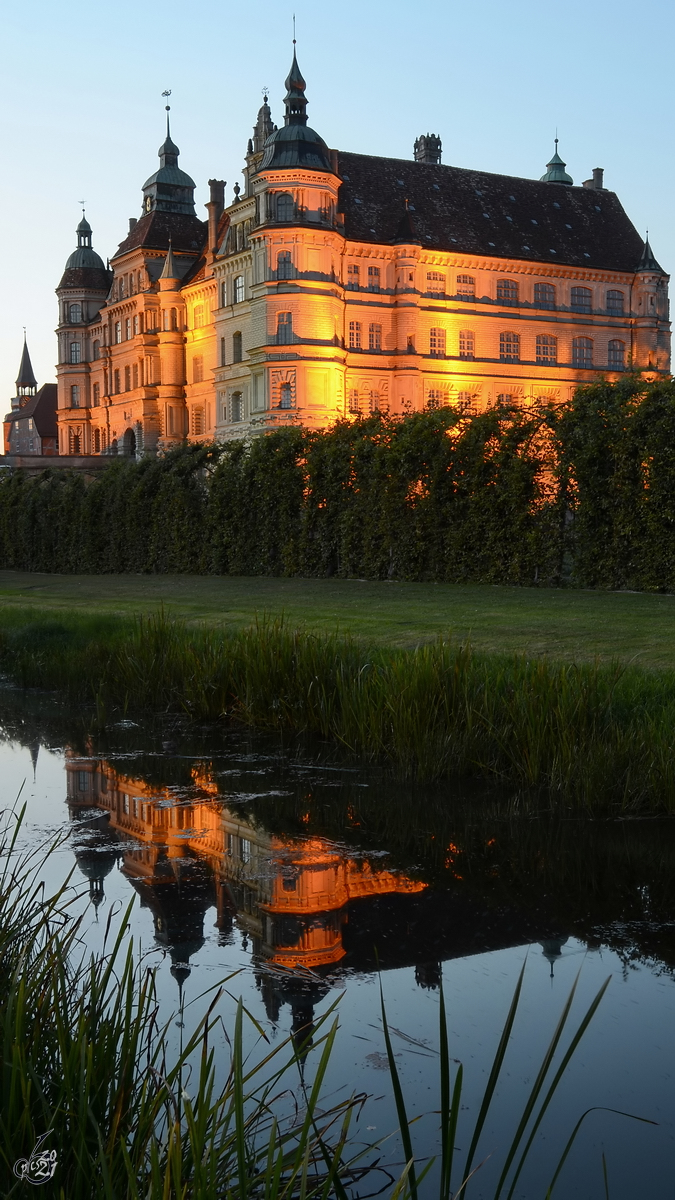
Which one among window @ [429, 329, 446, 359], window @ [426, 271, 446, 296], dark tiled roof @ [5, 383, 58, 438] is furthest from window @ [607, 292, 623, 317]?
dark tiled roof @ [5, 383, 58, 438]

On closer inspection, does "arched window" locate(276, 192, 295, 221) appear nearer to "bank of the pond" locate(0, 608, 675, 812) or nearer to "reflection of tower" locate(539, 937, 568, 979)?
"bank of the pond" locate(0, 608, 675, 812)

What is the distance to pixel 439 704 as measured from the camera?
8703 mm

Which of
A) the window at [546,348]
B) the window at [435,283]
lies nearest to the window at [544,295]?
the window at [546,348]

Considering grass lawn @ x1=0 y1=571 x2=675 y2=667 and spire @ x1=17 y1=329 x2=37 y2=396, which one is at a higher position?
spire @ x1=17 y1=329 x2=37 y2=396

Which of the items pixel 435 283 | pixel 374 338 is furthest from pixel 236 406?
pixel 435 283

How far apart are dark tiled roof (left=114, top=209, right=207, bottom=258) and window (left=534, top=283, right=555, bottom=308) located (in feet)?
70.6

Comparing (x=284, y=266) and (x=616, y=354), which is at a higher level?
(x=284, y=266)

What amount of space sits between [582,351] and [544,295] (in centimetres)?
409

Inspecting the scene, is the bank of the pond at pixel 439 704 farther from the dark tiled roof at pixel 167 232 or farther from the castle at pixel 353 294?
the dark tiled roof at pixel 167 232

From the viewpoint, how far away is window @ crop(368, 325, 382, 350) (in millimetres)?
65625

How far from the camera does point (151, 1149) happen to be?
2.29 meters

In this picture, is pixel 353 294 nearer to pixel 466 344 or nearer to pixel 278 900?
pixel 466 344

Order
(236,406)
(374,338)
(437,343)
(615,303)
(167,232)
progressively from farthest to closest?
(167,232), (615,303), (437,343), (236,406), (374,338)

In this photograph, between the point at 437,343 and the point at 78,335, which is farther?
the point at 78,335
